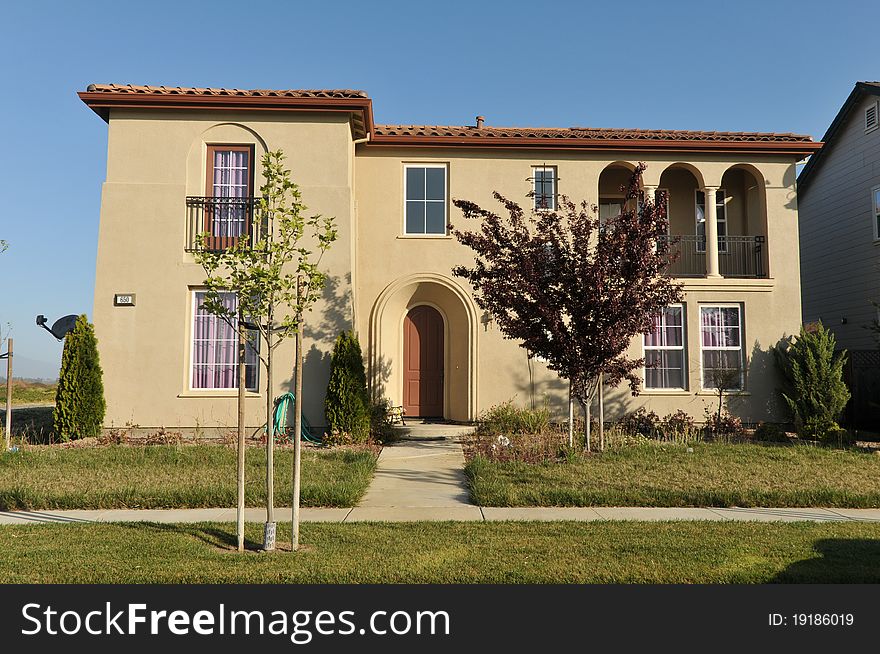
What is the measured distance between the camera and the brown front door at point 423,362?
14.9m

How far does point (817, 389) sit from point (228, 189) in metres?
12.4

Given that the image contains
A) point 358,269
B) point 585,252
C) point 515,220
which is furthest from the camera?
point 358,269

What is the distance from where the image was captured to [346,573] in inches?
197

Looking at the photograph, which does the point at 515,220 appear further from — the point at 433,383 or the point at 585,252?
the point at 433,383

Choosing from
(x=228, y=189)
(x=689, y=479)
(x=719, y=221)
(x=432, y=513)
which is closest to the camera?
(x=432, y=513)

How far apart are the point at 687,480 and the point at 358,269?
8.24m

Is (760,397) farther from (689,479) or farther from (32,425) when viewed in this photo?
(32,425)

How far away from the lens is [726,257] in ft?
50.3

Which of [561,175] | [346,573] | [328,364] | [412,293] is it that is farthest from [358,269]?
[346,573]

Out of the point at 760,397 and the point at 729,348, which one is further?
the point at 729,348

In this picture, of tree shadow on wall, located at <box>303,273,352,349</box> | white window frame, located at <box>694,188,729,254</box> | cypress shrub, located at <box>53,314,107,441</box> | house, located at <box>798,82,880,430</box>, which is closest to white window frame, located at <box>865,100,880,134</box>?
house, located at <box>798,82,880,430</box>

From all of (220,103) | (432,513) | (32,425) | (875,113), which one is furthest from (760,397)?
Result: (32,425)

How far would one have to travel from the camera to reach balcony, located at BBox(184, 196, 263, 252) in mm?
12562

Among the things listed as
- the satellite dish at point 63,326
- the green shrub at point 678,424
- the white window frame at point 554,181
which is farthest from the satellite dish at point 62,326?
the green shrub at point 678,424
